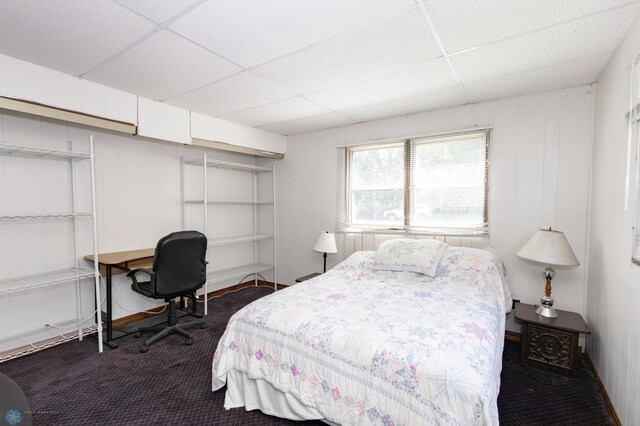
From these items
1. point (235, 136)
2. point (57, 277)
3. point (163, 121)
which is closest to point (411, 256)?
point (235, 136)

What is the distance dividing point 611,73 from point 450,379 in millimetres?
2390

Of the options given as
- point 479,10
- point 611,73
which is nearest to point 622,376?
point 611,73

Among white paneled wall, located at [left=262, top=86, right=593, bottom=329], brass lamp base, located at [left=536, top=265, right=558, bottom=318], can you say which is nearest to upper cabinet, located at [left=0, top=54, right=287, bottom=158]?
white paneled wall, located at [left=262, top=86, right=593, bottom=329]

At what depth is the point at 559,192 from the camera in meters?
2.71

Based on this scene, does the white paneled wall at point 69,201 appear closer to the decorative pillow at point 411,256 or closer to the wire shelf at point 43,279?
the wire shelf at point 43,279

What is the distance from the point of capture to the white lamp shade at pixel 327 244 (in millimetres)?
3670

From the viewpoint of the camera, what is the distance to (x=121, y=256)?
299 centimetres

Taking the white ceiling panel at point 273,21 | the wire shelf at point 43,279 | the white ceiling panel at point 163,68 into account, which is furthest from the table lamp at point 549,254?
the wire shelf at point 43,279

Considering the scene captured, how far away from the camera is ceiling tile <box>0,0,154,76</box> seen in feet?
5.27

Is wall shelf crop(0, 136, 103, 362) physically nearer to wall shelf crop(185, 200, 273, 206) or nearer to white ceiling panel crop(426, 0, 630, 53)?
wall shelf crop(185, 200, 273, 206)

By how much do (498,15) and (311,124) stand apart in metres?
2.50

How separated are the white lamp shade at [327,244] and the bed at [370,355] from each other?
1.19 meters

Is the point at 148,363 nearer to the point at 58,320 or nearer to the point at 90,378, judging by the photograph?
the point at 90,378

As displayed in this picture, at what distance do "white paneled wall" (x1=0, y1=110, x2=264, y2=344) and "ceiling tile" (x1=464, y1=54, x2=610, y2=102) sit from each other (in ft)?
11.0
